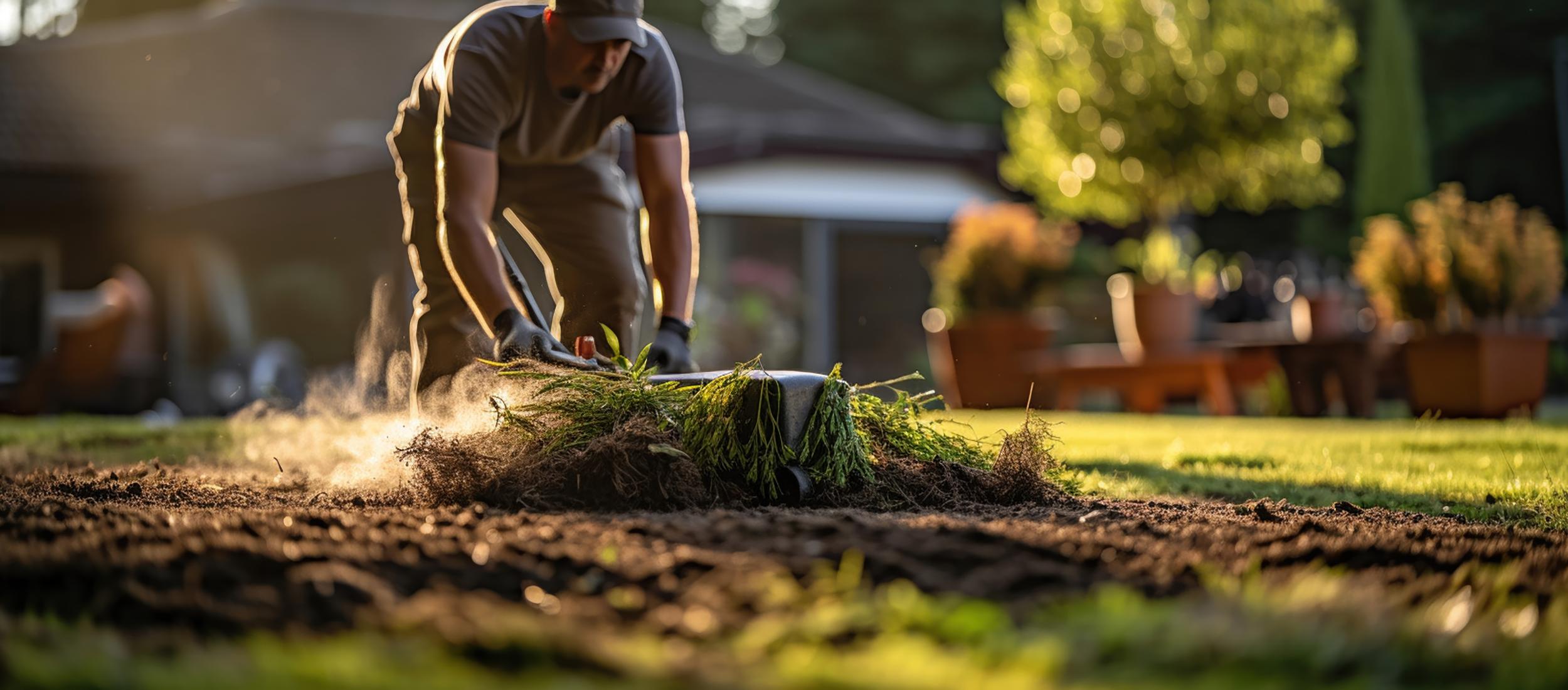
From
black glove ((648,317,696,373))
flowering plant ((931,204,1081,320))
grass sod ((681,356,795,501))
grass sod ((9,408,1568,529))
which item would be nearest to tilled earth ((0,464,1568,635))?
grass sod ((681,356,795,501))

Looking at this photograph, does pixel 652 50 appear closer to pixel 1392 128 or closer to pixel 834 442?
pixel 834 442

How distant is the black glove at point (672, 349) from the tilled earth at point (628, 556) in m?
1.02

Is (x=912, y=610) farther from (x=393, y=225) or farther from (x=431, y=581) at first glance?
(x=393, y=225)

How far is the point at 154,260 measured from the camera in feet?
47.6

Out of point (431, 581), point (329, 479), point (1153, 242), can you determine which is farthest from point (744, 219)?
point (431, 581)

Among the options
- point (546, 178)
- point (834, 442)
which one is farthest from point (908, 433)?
point (546, 178)

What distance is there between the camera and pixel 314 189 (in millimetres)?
13453

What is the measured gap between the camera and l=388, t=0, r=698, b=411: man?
3889mm

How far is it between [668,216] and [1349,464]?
237cm

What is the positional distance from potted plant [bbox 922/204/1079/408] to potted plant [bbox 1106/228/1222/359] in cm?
62

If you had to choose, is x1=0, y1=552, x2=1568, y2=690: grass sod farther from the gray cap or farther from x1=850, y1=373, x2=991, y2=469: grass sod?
the gray cap

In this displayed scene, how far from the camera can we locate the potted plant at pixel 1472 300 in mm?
8102

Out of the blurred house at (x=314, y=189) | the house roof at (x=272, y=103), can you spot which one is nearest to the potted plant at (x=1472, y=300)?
the blurred house at (x=314, y=189)

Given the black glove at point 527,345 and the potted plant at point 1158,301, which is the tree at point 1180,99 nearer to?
the potted plant at point 1158,301
